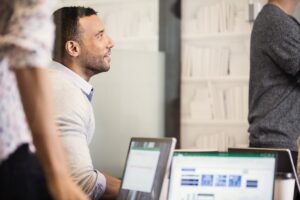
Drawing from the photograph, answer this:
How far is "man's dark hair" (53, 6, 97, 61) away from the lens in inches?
95.4

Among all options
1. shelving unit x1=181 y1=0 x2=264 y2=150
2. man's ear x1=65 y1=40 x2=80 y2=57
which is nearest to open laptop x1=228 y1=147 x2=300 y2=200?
man's ear x1=65 y1=40 x2=80 y2=57

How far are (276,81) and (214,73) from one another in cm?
180

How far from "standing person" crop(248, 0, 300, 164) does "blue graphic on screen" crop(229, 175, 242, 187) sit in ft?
1.97

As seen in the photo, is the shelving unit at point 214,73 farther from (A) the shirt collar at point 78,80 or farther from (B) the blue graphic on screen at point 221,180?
(B) the blue graphic on screen at point 221,180

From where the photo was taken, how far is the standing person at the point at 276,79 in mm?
2189

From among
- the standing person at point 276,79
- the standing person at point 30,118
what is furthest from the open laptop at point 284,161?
the standing person at point 30,118

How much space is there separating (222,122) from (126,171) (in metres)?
2.33

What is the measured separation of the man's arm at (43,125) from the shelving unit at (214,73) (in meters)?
3.06

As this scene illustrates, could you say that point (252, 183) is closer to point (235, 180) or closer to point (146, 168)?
point (235, 180)

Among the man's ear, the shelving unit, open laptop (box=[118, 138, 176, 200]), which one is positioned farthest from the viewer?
the shelving unit

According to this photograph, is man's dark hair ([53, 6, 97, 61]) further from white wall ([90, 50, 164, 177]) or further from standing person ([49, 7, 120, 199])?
white wall ([90, 50, 164, 177])

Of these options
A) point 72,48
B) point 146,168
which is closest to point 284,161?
point 146,168

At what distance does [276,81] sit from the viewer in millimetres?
2232

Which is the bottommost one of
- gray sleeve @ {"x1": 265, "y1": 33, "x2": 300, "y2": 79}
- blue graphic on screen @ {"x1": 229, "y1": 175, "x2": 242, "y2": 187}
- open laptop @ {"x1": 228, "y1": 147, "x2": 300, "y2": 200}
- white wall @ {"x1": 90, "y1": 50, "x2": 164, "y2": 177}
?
white wall @ {"x1": 90, "y1": 50, "x2": 164, "y2": 177}
